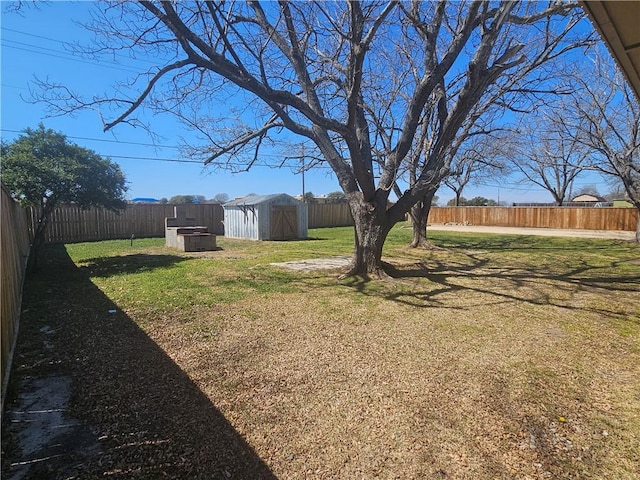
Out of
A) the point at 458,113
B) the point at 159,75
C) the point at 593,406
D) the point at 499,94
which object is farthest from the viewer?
the point at 499,94

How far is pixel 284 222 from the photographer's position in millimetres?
17562

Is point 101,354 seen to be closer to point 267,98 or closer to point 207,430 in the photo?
point 207,430

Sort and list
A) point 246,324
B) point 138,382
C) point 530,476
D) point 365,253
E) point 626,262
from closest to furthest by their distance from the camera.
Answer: point 530,476 < point 138,382 < point 246,324 < point 365,253 < point 626,262

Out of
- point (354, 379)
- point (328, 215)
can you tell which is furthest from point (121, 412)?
point (328, 215)

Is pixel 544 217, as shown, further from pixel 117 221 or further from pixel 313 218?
pixel 117 221

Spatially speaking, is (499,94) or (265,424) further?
(499,94)

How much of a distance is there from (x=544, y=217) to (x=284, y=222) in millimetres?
19930

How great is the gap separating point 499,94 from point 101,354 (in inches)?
355

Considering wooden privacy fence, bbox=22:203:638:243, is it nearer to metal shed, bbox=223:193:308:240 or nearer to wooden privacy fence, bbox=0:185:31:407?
metal shed, bbox=223:193:308:240

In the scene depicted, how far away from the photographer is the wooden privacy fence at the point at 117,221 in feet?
50.5

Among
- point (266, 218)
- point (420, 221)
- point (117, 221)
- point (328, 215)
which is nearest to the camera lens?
point (420, 221)

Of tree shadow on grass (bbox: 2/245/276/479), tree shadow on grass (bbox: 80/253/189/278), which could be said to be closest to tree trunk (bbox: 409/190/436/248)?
tree shadow on grass (bbox: 80/253/189/278)

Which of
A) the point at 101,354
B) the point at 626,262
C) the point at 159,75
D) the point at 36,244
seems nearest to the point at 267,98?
the point at 159,75

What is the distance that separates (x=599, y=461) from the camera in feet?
7.27
